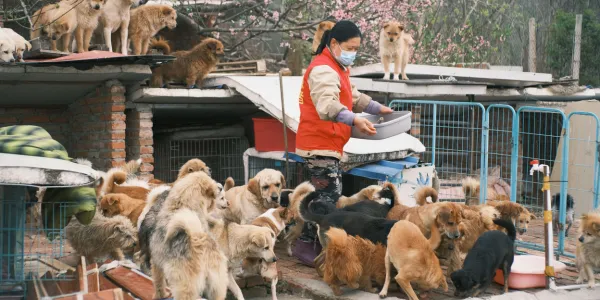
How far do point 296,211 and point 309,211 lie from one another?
435mm

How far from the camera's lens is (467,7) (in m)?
23.1

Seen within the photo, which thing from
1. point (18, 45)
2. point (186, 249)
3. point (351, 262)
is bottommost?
point (351, 262)

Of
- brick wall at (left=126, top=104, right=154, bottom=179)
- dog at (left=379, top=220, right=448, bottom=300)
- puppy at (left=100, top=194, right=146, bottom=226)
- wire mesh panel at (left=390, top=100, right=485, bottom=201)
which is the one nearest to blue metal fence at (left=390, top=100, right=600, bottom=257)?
wire mesh panel at (left=390, top=100, right=485, bottom=201)

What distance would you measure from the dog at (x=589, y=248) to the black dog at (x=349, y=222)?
195cm

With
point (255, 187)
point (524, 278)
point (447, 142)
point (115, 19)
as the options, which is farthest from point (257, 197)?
point (447, 142)

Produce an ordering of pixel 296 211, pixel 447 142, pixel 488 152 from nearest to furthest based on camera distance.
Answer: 1. pixel 296 211
2. pixel 488 152
3. pixel 447 142

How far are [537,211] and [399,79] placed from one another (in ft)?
10.6

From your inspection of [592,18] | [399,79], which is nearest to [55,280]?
[399,79]

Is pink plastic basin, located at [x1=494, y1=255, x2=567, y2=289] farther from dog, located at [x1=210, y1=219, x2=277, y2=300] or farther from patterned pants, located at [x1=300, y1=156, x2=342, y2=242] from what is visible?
dog, located at [x1=210, y1=219, x2=277, y2=300]

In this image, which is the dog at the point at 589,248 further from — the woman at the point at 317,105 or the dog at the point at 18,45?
the dog at the point at 18,45

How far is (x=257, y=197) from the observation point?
834 centimetres

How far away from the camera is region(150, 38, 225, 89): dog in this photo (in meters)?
11.1

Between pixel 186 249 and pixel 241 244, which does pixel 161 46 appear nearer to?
pixel 241 244

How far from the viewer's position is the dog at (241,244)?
6.42 meters
